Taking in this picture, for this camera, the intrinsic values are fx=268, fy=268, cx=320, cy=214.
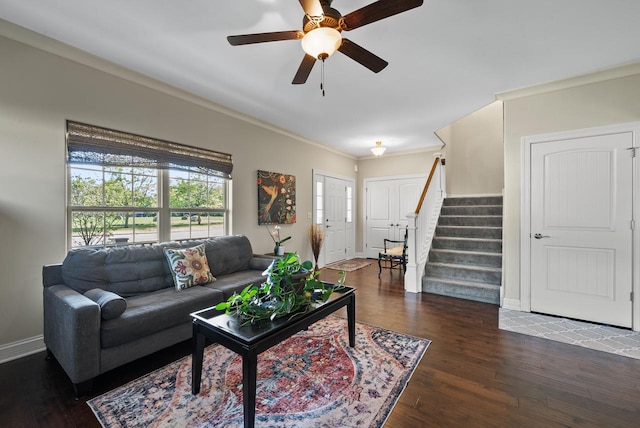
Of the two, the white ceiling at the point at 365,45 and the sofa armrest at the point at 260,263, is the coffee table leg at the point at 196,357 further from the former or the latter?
the white ceiling at the point at 365,45

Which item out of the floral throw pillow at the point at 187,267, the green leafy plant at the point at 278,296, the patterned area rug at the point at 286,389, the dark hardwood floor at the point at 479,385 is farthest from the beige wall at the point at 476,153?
the floral throw pillow at the point at 187,267

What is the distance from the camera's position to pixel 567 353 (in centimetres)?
233

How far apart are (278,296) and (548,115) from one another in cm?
370

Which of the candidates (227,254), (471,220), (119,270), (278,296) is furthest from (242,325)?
(471,220)

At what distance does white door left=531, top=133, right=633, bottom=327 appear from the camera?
2.82 meters

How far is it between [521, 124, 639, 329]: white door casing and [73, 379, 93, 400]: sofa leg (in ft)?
14.2

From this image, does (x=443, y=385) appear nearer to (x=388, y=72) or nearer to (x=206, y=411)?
(x=206, y=411)

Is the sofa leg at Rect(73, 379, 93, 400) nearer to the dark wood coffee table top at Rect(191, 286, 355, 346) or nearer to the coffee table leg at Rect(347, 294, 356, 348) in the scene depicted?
the dark wood coffee table top at Rect(191, 286, 355, 346)

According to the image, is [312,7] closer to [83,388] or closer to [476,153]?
[83,388]

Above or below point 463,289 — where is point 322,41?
above

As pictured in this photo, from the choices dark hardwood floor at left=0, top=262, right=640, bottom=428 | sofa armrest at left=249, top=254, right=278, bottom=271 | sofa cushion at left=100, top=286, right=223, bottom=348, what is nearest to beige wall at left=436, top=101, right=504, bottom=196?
dark hardwood floor at left=0, top=262, right=640, bottom=428

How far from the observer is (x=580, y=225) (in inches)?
118

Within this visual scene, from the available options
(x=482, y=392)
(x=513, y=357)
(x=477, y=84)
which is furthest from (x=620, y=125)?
(x=482, y=392)

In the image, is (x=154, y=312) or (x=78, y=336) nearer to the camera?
(x=78, y=336)
